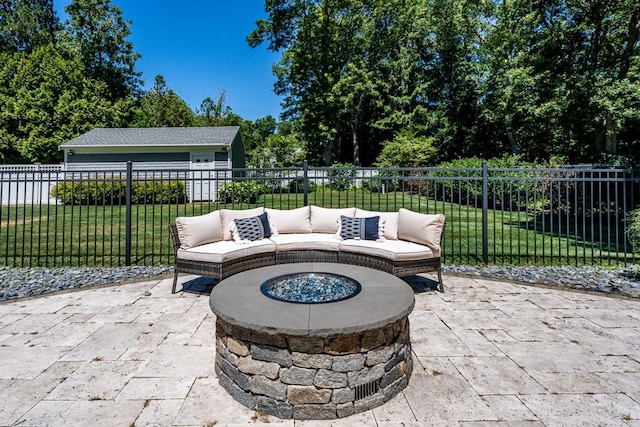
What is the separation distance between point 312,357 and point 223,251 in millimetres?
2503

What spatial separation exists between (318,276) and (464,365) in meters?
1.41

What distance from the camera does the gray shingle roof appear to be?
15.1 m

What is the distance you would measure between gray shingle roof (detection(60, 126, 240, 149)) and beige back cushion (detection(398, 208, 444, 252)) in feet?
38.1

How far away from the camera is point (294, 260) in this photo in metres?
4.93

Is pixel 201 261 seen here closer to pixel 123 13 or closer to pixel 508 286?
pixel 508 286

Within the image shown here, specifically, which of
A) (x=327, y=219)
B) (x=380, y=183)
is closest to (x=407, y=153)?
(x=380, y=183)

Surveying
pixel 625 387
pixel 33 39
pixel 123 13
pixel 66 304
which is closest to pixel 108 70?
pixel 123 13

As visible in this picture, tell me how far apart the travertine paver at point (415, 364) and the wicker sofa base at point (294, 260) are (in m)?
0.36

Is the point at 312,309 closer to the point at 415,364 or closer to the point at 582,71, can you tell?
the point at 415,364

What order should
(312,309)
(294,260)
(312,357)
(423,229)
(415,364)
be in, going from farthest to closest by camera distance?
(294,260), (423,229), (415,364), (312,309), (312,357)

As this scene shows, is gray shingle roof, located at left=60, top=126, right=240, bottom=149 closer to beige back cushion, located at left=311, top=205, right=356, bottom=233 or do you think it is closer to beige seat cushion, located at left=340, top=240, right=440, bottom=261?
beige back cushion, located at left=311, top=205, right=356, bottom=233

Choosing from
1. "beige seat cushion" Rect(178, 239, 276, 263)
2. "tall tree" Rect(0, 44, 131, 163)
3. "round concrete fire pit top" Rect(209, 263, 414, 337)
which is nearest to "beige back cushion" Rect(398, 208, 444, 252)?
"round concrete fire pit top" Rect(209, 263, 414, 337)

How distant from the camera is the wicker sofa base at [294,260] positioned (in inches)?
170

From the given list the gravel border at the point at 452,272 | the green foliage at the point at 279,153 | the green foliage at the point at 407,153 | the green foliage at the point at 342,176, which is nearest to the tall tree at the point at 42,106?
the green foliage at the point at 279,153
